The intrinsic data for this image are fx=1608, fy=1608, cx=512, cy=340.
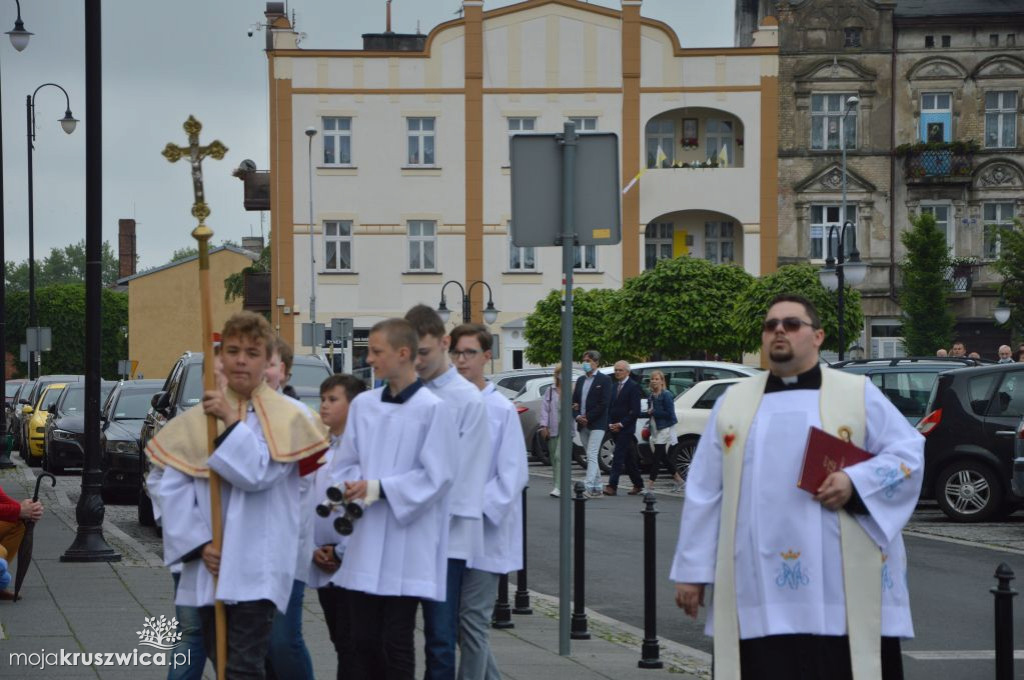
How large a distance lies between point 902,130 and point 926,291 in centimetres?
830

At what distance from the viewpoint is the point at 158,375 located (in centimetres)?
9650

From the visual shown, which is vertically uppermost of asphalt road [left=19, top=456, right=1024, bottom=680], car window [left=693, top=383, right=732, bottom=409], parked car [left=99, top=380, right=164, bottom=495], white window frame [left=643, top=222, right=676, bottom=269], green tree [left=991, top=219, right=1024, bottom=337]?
white window frame [left=643, top=222, right=676, bottom=269]

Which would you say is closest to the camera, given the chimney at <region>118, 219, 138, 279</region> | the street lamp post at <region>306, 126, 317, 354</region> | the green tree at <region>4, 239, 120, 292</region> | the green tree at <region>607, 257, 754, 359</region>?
the green tree at <region>607, 257, 754, 359</region>

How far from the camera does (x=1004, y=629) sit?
20.5 feet

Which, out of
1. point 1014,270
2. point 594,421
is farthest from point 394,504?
point 1014,270

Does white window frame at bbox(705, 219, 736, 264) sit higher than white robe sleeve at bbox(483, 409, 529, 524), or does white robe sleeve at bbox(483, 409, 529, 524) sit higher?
white window frame at bbox(705, 219, 736, 264)

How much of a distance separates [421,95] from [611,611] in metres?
44.3

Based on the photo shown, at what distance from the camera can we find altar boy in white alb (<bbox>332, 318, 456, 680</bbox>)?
5.97 meters

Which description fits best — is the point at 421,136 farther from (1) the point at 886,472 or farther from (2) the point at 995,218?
(1) the point at 886,472

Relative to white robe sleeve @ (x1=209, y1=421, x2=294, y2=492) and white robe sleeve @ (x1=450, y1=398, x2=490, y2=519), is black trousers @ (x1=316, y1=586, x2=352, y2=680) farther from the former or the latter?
white robe sleeve @ (x1=209, y1=421, x2=294, y2=492)

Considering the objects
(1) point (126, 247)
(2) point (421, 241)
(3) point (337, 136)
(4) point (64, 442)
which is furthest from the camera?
(1) point (126, 247)

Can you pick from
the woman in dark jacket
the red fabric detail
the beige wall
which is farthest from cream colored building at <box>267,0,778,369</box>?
the red fabric detail

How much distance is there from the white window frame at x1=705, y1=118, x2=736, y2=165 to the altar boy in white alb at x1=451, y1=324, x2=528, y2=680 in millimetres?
49228

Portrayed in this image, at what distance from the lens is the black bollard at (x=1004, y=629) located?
6148mm
